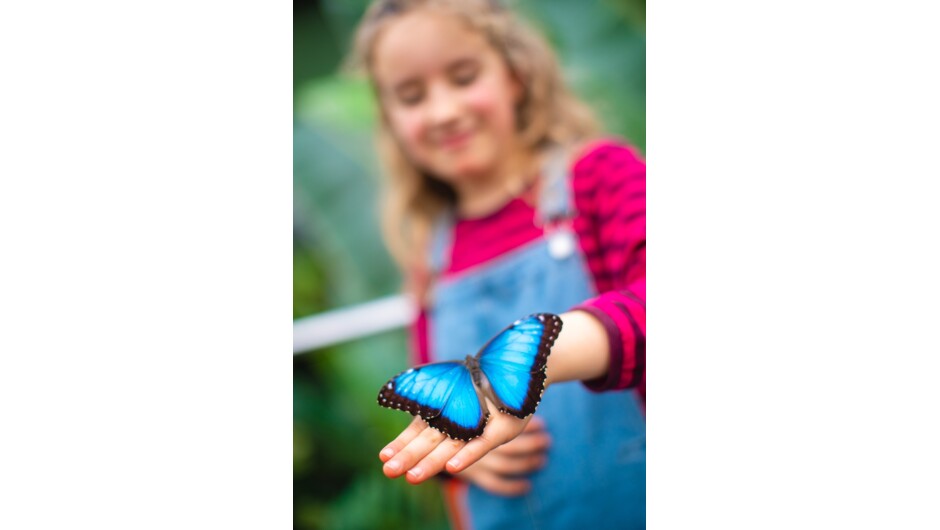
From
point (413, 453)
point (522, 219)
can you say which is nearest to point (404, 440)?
point (413, 453)

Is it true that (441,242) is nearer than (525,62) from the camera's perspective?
No

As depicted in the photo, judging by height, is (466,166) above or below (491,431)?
above

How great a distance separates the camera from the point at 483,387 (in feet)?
3.17

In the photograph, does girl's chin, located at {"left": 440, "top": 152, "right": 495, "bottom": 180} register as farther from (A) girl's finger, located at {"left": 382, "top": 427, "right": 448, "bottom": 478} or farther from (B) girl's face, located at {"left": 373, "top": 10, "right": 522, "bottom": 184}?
Result: (A) girl's finger, located at {"left": 382, "top": 427, "right": 448, "bottom": 478}

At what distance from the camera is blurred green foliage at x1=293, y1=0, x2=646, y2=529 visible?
131 cm

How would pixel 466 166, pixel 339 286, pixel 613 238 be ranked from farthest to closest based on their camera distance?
pixel 339 286
pixel 466 166
pixel 613 238

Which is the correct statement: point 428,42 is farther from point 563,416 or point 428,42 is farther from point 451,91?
point 563,416

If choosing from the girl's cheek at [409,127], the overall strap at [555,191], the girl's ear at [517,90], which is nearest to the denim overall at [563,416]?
the overall strap at [555,191]

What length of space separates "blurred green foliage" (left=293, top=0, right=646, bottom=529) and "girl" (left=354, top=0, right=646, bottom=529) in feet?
0.25

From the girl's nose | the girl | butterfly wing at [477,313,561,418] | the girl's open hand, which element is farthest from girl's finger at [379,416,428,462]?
the girl's nose

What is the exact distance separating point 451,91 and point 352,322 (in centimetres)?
44

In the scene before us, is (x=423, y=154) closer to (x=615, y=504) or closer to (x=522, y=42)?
(x=522, y=42)

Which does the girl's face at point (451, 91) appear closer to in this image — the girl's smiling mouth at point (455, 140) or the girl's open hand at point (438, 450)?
the girl's smiling mouth at point (455, 140)

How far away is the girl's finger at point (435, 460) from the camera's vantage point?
37.8 inches
